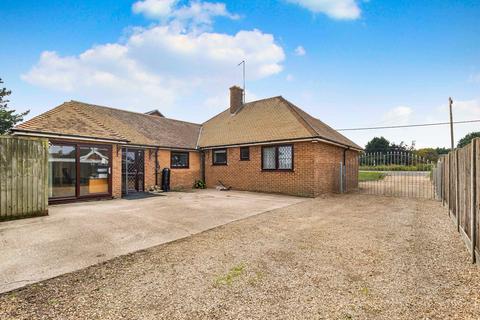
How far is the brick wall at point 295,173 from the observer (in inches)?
450

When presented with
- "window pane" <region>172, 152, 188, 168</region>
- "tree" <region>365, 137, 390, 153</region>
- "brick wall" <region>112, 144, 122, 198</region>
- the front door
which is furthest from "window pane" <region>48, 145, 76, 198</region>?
"tree" <region>365, 137, 390, 153</region>

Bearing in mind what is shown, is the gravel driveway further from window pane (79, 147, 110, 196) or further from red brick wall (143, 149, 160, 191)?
red brick wall (143, 149, 160, 191)

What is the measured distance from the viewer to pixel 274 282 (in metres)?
3.03

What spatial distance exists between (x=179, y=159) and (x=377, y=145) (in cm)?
7618

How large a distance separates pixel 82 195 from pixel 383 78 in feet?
67.3

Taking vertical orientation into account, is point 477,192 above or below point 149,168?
below

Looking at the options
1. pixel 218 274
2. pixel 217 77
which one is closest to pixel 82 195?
→ pixel 218 274

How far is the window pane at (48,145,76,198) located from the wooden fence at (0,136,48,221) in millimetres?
2472

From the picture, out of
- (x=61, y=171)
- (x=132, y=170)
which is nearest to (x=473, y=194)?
(x=61, y=171)

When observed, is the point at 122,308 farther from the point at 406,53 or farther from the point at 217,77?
the point at 406,53

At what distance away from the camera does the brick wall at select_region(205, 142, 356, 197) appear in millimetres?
11430

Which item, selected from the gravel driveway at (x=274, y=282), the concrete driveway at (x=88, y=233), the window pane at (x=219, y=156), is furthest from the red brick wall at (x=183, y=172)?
the gravel driveway at (x=274, y=282)

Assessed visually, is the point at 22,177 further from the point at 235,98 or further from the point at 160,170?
the point at 235,98

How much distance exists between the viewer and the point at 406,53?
1505cm
